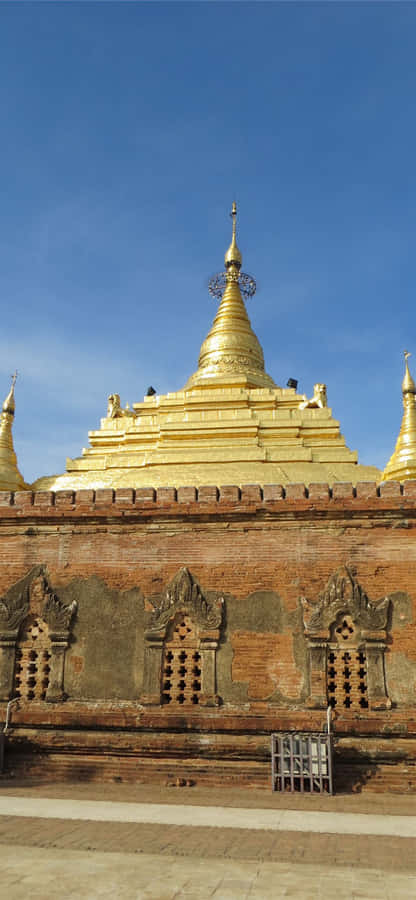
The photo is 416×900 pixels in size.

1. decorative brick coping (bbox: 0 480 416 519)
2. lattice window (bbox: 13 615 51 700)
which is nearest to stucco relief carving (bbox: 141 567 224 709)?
decorative brick coping (bbox: 0 480 416 519)

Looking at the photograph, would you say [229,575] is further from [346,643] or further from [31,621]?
[31,621]

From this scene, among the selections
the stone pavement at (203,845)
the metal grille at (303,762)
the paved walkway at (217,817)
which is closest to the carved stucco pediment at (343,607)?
the metal grille at (303,762)

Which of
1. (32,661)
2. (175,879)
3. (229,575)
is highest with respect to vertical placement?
(229,575)

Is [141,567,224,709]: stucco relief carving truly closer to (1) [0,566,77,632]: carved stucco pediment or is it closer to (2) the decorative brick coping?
(2) the decorative brick coping

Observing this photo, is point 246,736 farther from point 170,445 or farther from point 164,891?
point 170,445

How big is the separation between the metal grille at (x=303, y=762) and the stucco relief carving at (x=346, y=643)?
3.12ft

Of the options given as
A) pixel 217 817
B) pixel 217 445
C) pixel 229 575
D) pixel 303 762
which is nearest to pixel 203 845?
pixel 217 817

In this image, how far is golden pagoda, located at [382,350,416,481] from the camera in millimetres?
21781

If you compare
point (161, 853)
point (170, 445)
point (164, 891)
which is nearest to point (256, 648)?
point (161, 853)

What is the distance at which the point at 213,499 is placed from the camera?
48.9 feet

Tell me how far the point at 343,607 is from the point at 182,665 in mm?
3180

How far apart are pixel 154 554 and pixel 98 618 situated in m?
1.62

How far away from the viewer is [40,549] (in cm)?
1529

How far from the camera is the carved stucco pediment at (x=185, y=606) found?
14133mm
